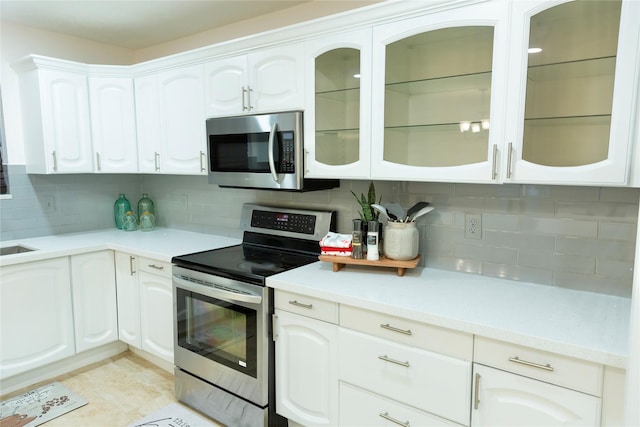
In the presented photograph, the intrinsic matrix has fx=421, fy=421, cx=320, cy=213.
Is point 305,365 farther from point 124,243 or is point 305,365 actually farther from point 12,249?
point 12,249

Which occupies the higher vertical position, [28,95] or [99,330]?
[28,95]

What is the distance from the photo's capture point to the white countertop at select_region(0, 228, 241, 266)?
2.57 m

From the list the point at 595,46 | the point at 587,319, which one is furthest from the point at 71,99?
the point at 587,319

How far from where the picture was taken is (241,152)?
2475mm

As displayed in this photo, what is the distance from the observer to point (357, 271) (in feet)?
6.95

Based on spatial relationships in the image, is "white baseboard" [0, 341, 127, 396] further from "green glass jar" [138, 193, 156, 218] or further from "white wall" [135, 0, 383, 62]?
"white wall" [135, 0, 383, 62]

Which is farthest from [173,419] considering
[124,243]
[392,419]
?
[392,419]

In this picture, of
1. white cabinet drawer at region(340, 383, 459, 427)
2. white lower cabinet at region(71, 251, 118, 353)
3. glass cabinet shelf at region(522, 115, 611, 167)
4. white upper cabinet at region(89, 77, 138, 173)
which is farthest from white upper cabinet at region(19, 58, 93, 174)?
glass cabinet shelf at region(522, 115, 611, 167)

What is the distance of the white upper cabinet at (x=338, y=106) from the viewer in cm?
199

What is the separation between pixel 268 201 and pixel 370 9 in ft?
4.56

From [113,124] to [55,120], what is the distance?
36 cm

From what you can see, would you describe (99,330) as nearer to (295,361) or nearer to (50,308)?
(50,308)

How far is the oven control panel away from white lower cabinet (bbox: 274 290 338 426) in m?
0.61

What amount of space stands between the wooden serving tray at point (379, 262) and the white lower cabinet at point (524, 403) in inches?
23.6
